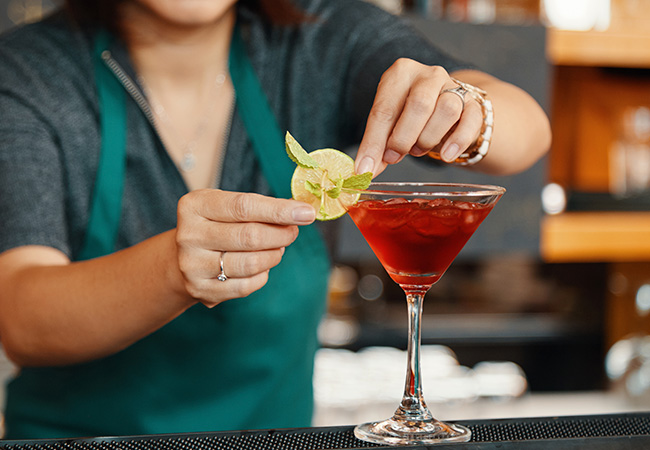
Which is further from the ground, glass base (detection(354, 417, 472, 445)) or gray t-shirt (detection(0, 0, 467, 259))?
gray t-shirt (detection(0, 0, 467, 259))

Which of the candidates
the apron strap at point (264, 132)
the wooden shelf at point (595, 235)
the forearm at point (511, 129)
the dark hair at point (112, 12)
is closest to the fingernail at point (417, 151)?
the forearm at point (511, 129)

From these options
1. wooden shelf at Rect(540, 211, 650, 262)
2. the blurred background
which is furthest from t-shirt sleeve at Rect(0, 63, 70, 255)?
wooden shelf at Rect(540, 211, 650, 262)

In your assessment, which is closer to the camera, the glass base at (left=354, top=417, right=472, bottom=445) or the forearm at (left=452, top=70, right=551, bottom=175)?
the glass base at (left=354, top=417, right=472, bottom=445)

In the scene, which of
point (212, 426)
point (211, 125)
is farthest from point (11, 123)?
point (212, 426)

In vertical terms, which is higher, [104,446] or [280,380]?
[104,446]

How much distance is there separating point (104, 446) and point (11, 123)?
2.20 feet

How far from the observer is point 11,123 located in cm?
123

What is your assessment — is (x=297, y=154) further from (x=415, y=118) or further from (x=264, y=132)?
(x=264, y=132)

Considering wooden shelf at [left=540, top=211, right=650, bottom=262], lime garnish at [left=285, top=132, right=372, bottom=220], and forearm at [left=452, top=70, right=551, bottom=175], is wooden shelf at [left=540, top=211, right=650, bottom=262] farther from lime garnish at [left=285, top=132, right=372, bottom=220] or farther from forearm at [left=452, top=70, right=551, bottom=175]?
lime garnish at [left=285, top=132, right=372, bottom=220]

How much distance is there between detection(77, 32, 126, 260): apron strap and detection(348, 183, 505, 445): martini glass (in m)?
0.61

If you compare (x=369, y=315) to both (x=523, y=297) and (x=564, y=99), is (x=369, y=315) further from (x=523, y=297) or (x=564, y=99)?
(x=564, y=99)

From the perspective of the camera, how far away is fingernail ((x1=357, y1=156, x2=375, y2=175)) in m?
0.89

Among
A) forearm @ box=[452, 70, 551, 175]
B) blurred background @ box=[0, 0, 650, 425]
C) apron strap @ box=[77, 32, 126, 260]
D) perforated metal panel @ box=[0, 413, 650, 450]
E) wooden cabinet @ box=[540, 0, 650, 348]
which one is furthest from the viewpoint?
wooden cabinet @ box=[540, 0, 650, 348]

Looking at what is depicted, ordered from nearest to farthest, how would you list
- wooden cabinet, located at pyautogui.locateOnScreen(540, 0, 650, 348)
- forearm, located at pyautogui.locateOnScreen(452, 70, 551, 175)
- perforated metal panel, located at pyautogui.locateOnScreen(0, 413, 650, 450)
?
perforated metal panel, located at pyautogui.locateOnScreen(0, 413, 650, 450) → forearm, located at pyautogui.locateOnScreen(452, 70, 551, 175) → wooden cabinet, located at pyautogui.locateOnScreen(540, 0, 650, 348)
